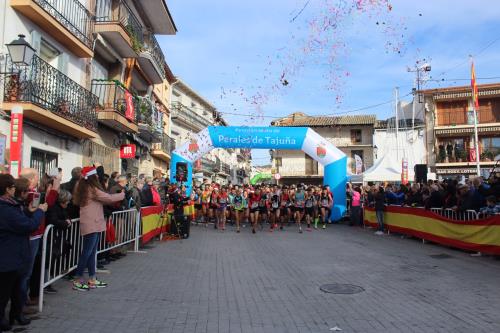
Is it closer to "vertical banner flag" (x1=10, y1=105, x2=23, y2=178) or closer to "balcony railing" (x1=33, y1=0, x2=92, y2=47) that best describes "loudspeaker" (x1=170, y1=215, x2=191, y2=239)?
"vertical banner flag" (x1=10, y1=105, x2=23, y2=178)

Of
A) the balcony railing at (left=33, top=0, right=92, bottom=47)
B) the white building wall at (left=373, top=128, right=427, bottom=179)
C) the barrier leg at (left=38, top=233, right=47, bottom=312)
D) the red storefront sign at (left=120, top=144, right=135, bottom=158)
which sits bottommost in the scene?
the barrier leg at (left=38, top=233, right=47, bottom=312)

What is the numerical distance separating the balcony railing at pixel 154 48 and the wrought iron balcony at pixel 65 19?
4.97m

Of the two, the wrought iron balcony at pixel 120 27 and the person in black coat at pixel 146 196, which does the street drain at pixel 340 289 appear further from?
the wrought iron balcony at pixel 120 27

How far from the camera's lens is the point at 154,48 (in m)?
23.0

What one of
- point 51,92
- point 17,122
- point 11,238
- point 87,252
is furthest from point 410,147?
point 11,238

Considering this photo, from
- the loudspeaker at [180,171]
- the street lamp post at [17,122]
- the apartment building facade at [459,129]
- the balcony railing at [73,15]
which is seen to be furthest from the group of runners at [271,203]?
the apartment building facade at [459,129]

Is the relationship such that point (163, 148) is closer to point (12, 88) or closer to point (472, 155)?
point (12, 88)

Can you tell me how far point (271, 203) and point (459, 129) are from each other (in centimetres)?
2645

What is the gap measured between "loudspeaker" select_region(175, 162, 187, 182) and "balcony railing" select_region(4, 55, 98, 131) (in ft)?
13.0

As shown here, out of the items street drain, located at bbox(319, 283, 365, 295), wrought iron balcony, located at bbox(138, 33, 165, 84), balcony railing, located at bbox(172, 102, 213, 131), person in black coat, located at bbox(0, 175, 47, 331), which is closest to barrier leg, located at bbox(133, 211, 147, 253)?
street drain, located at bbox(319, 283, 365, 295)

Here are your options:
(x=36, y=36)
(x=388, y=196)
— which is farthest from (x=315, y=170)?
(x=36, y=36)

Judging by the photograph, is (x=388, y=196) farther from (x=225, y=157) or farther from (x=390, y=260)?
(x=225, y=157)

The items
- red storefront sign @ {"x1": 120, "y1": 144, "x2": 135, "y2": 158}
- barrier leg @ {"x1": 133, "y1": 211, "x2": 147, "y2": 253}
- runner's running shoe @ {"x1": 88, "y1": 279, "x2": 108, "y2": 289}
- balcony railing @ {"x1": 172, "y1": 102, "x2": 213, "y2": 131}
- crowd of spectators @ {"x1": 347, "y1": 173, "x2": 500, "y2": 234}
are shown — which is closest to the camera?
runner's running shoe @ {"x1": 88, "y1": 279, "x2": 108, "y2": 289}

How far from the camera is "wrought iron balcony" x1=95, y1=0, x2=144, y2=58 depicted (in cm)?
1697
